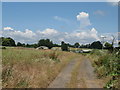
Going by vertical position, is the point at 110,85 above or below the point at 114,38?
below

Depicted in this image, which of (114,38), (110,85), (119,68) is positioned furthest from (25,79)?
(114,38)

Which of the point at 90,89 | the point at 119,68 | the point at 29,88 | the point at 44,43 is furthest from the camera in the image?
the point at 44,43

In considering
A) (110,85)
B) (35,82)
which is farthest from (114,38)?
(35,82)

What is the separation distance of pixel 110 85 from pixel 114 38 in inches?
172

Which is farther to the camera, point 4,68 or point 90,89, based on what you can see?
point 90,89

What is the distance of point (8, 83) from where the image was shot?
24.4 feet

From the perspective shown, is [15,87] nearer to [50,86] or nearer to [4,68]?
[4,68]

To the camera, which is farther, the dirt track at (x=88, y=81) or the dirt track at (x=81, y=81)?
the dirt track at (x=88, y=81)

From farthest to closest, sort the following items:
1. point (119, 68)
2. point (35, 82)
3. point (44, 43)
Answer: point (44, 43) → point (119, 68) → point (35, 82)

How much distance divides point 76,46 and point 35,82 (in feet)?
474

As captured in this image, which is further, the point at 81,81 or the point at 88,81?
the point at 88,81

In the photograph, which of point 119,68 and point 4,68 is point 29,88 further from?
point 119,68

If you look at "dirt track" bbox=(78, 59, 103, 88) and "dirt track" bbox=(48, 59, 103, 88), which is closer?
"dirt track" bbox=(48, 59, 103, 88)

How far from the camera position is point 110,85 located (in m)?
10.2
